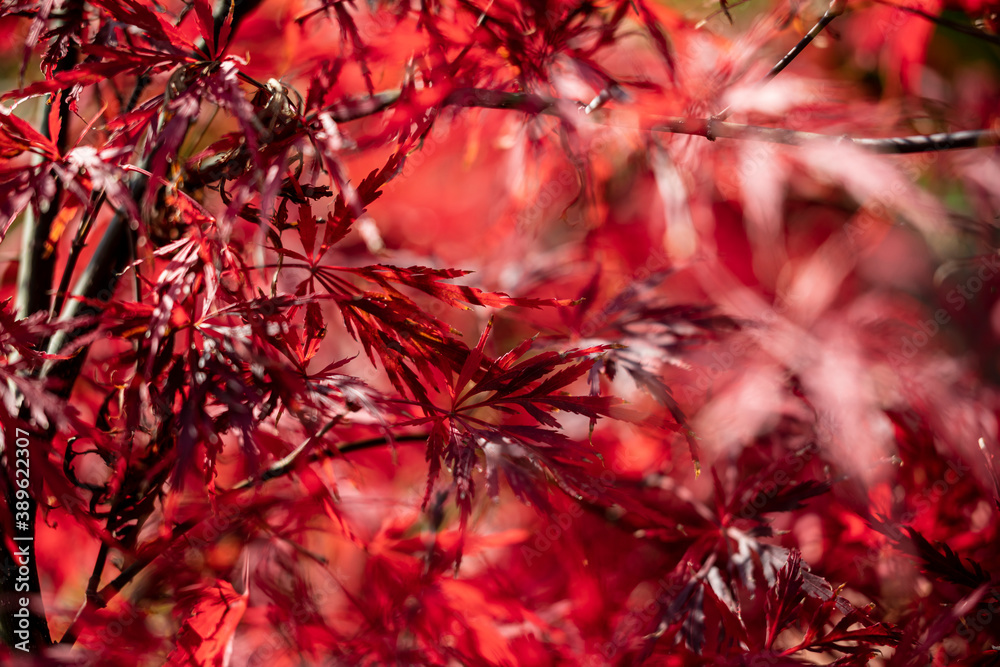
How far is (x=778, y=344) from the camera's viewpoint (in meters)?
1.04

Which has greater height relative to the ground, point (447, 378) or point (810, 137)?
point (810, 137)

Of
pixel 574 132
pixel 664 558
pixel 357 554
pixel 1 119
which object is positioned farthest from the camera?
pixel 357 554

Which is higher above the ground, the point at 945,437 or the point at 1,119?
the point at 1,119

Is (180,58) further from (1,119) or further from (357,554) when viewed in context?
(357,554)

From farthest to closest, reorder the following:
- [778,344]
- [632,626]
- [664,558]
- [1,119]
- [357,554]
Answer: [357,554] → [778,344] → [664,558] → [632,626] → [1,119]

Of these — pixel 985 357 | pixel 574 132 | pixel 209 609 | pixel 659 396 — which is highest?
pixel 574 132

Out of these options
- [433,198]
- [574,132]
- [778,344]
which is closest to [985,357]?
[778,344]

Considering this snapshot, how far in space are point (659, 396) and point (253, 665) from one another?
0.76 m

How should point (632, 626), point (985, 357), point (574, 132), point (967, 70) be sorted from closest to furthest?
point (574, 132)
point (632, 626)
point (985, 357)
point (967, 70)

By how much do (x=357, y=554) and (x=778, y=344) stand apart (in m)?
0.91

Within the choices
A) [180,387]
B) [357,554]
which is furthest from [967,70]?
[180,387]

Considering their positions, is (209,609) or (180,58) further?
(209,609)

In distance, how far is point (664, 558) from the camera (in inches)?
35.2

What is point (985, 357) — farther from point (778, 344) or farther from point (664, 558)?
point (664, 558)
